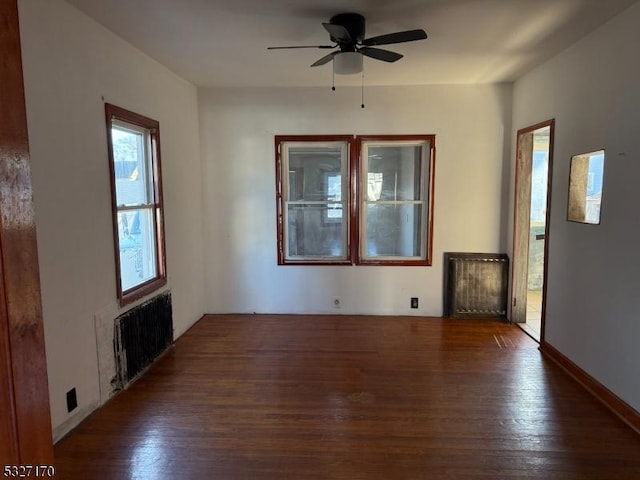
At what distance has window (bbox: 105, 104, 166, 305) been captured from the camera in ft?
10.5

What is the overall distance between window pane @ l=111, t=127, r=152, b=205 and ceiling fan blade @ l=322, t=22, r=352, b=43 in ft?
5.91

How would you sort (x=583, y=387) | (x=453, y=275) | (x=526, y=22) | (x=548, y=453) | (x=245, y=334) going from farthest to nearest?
(x=453, y=275)
(x=245, y=334)
(x=583, y=387)
(x=526, y=22)
(x=548, y=453)

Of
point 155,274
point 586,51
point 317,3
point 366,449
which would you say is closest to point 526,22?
point 586,51

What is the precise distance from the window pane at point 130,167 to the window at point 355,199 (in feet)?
5.21

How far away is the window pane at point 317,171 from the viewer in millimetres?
4926

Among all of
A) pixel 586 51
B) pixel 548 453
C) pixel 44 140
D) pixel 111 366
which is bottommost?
pixel 548 453

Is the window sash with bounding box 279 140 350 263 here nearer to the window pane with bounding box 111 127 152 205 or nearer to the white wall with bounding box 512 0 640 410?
the window pane with bounding box 111 127 152 205

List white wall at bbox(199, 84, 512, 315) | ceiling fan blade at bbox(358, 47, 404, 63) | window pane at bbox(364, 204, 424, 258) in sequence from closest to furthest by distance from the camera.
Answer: ceiling fan blade at bbox(358, 47, 404, 63), white wall at bbox(199, 84, 512, 315), window pane at bbox(364, 204, 424, 258)

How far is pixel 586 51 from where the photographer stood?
320 centimetres

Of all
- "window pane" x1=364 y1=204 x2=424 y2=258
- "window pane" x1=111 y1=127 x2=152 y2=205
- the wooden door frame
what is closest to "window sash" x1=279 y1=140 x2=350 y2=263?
"window pane" x1=364 y1=204 x2=424 y2=258

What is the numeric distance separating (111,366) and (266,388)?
45.4 inches

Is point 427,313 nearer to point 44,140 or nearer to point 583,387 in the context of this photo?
point 583,387

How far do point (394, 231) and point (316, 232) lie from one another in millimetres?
943

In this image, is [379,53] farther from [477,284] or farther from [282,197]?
[477,284]
